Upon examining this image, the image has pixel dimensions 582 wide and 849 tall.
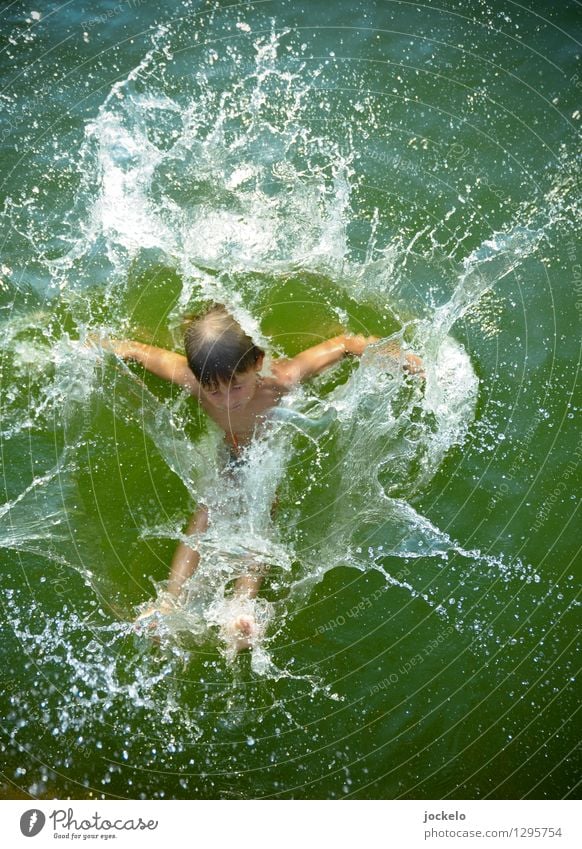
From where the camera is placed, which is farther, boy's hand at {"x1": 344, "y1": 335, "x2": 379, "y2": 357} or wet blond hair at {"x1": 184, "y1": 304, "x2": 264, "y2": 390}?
boy's hand at {"x1": 344, "y1": 335, "x2": 379, "y2": 357}

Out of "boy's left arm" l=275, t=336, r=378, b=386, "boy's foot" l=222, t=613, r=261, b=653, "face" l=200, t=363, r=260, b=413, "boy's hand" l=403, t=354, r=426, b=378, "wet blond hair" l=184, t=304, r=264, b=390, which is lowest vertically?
"boy's foot" l=222, t=613, r=261, b=653

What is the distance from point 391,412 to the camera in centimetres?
159

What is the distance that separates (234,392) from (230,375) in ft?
0.18

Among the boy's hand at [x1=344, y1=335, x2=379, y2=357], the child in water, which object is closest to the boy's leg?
the child in water

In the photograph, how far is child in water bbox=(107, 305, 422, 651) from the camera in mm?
1427

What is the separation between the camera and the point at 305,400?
5.21 ft

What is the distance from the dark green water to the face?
107 millimetres

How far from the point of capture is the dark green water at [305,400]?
5.09ft

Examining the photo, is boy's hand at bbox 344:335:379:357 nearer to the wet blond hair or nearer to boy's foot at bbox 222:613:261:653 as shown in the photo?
the wet blond hair

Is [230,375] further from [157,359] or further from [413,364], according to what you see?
[413,364]
